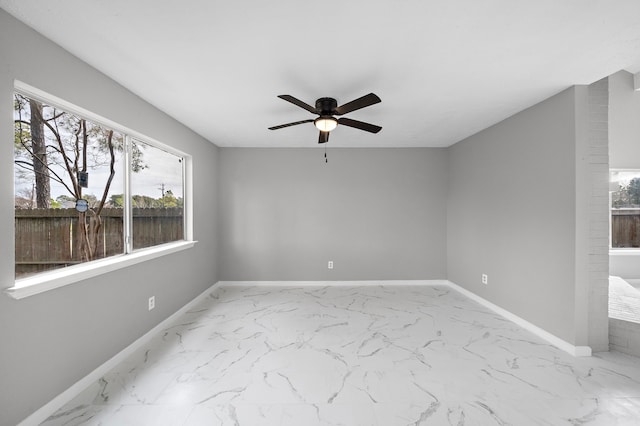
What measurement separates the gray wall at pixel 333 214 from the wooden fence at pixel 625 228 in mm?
2310

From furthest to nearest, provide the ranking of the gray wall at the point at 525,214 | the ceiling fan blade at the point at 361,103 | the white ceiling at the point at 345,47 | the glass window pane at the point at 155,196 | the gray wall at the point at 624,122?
the gray wall at the point at 624,122, the glass window pane at the point at 155,196, the gray wall at the point at 525,214, the ceiling fan blade at the point at 361,103, the white ceiling at the point at 345,47

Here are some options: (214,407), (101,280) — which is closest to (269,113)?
(101,280)

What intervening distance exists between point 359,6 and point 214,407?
2.59 m

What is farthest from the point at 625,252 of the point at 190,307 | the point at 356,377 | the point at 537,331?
the point at 190,307

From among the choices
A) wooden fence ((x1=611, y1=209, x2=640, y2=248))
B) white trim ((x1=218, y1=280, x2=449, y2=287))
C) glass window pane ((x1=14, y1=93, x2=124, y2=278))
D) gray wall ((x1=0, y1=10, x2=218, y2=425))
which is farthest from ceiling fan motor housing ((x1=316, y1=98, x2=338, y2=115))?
wooden fence ((x1=611, y1=209, x2=640, y2=248))

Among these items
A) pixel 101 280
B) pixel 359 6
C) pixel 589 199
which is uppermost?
pixel 359 6

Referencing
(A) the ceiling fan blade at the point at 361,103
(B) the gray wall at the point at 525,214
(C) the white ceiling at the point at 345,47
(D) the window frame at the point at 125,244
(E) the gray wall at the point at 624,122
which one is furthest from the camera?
(E) the gray wall at the point at 624,122

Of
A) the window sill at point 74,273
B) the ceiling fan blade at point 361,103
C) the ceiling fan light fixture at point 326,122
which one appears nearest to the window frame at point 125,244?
the window sill at point 74,273

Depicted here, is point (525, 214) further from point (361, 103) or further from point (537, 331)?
point (361, 103)

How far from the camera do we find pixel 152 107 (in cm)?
277

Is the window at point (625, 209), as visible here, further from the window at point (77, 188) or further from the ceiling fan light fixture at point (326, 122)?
the window at point (77, 188)

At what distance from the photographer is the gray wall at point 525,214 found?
2463 mm

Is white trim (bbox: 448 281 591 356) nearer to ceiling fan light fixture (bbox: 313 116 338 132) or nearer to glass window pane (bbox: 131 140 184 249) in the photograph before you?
ceiling fan light fixture (bbox: 313 116 338 132)

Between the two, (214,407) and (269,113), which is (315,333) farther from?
(269,113)
